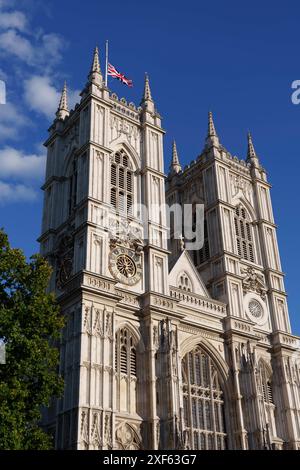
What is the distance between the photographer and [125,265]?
1527 inches

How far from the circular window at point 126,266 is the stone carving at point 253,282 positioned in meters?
10.7

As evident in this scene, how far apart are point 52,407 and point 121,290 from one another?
25.9 ft

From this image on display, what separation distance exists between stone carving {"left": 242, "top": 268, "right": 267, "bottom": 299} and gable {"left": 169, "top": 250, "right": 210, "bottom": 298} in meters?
3.58

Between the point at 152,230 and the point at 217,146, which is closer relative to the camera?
the point at 152,230

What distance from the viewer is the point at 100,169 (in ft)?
134

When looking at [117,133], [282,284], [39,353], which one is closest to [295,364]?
[282,284]

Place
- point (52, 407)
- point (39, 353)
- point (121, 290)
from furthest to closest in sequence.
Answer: point (121, 290), point (52, 407), point (39, 353)

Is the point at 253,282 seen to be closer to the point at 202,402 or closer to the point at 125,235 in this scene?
the point at 202,402

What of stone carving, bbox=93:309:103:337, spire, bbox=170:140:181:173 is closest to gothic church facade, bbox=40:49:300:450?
stone carving, bbox=93:309:103:337

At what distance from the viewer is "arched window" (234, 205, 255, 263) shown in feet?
159

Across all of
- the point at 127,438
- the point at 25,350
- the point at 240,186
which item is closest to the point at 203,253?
the point at 240,186

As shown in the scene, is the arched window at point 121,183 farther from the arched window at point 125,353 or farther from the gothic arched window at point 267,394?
the gothic arched window at point 267,394
